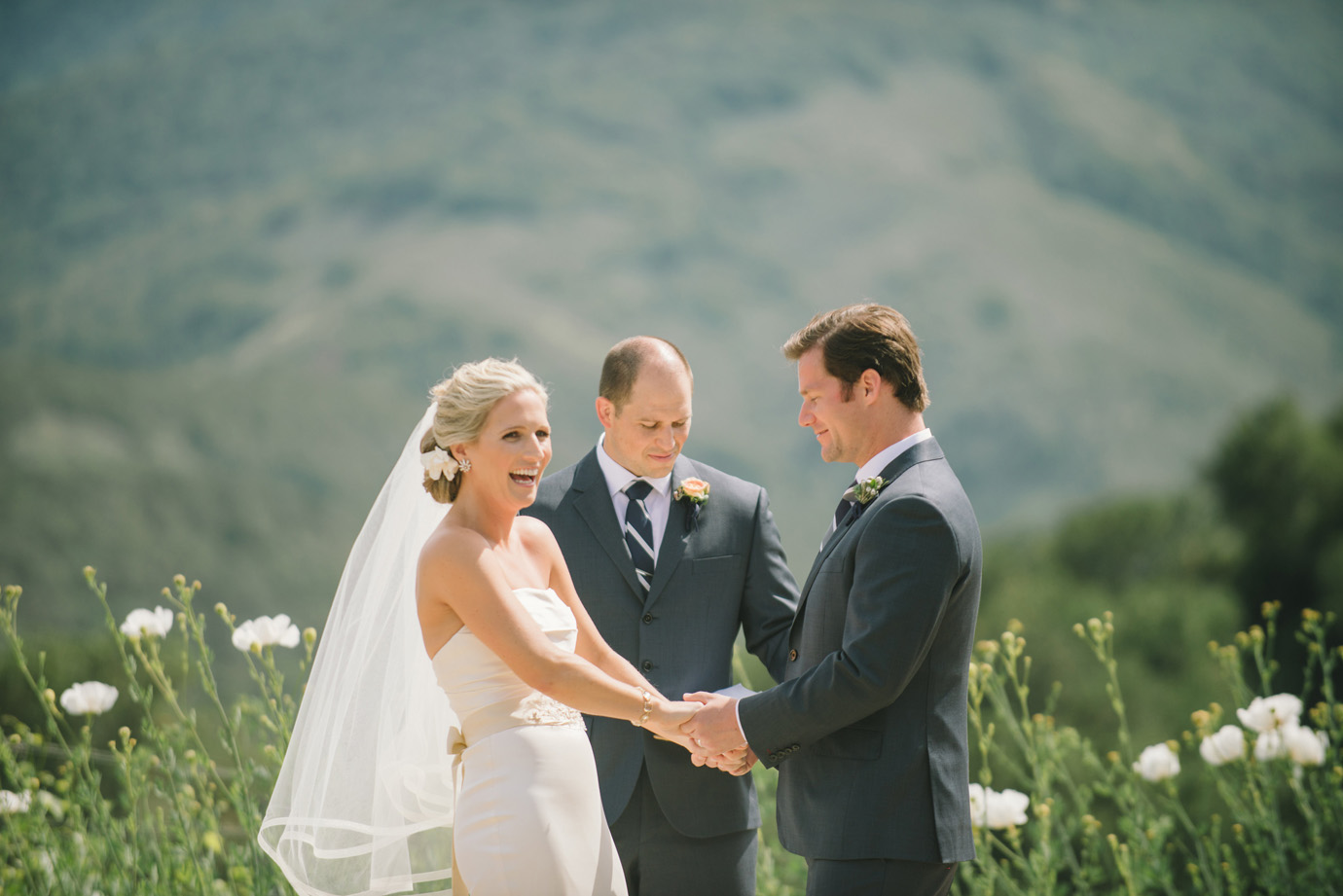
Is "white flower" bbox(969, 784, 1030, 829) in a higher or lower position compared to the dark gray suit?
lower

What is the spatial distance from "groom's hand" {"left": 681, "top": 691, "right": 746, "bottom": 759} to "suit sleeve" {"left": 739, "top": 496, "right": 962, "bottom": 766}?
1.20 ft

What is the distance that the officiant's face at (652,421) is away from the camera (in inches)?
145

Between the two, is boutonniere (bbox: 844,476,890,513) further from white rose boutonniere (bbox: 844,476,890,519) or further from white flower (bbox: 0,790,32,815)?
white flower (bbox: 0,790,32,815)

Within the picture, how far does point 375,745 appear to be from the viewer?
10.4ft

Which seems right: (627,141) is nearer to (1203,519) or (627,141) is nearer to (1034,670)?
(1203,519)

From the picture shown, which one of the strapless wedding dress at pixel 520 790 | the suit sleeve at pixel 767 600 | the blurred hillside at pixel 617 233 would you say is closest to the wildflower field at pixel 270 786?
the suit sleeve at pixel 767 600

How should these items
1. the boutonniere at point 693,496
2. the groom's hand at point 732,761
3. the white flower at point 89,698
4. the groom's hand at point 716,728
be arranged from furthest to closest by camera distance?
the white flower at point 89,698 < the boutonniere at point 693,496 < the groom's hand at point 732,761 < the groom's hand at point 716,728

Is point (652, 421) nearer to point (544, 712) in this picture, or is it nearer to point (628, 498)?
point (628, 498)

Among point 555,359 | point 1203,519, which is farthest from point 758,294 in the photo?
point 1203,519

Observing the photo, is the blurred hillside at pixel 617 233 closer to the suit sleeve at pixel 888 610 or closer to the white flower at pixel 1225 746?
the white flower at pixel 1225 746

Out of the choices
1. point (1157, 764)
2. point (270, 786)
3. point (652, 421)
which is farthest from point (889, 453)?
point (270, 786)

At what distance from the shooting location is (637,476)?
3758 millimetres

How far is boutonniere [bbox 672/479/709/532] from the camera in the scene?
3688mm

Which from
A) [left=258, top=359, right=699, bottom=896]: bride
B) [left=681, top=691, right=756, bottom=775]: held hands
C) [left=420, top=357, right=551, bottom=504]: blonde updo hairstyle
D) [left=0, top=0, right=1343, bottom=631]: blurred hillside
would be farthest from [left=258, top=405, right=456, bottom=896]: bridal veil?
[left=0, top=0, right=1343, bottom=631]: blurred hillside
